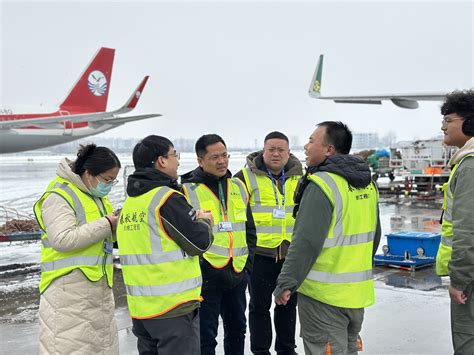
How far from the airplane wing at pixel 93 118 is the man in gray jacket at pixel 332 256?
19494 millimetres

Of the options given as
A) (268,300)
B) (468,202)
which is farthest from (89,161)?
(468,202)

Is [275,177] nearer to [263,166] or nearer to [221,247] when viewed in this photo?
[263,166]

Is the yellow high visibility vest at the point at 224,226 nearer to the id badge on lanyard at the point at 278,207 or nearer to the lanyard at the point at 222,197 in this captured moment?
the lanyard at the point at 222,197

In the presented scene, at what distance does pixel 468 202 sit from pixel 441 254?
→ 485 mm

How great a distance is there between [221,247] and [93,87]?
2760 centimetres

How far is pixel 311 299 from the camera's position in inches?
123

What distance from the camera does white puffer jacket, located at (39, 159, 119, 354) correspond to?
3.08 metres

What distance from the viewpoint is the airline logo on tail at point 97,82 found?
1166 inches

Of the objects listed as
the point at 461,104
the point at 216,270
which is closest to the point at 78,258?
the point at 216,270

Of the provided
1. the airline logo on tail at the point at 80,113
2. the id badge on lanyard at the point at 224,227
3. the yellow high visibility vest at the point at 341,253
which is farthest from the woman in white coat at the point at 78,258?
the airline logo on tail at the point at 80,113

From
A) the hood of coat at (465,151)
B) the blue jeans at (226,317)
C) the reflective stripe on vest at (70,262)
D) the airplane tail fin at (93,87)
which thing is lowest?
the blue jeans at (226,317)

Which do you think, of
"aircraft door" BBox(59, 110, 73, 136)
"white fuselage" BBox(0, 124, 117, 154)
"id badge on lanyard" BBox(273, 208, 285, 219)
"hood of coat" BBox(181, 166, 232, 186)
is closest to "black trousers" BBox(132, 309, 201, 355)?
"hood of coat" BBox(181, 166, 232, 186)

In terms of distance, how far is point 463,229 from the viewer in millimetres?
3031

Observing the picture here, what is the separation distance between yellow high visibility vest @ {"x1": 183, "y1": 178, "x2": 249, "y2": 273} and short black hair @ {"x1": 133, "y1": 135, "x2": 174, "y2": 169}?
91 centimetres
